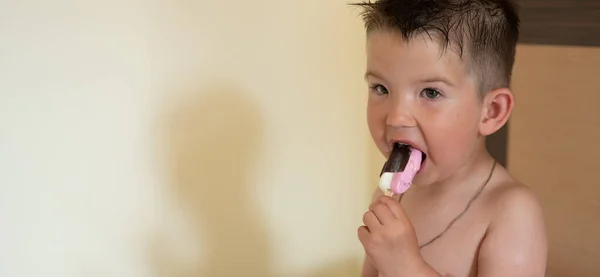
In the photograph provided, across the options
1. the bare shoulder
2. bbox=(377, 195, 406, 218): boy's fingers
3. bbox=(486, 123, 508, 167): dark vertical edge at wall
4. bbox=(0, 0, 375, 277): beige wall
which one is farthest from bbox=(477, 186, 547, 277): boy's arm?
bbox=(0, 0, 375, 277): beige wall

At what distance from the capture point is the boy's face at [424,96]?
0.68 meters

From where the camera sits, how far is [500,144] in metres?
1.06

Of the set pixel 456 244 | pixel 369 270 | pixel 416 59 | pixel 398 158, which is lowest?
pixel 369 270

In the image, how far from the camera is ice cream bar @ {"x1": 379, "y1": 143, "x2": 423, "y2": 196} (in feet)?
2.34

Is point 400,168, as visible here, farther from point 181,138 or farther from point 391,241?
point 181,138

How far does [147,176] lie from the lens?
3.20ft

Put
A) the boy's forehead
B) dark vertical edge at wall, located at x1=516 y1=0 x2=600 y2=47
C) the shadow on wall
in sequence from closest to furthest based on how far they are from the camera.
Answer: the boy's forehead
dark vertical edge at wall, located at x1=516 y1=0 x2=600 y2=47
the shadow on wall

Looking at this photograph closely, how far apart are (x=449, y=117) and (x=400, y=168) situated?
0.25 ft

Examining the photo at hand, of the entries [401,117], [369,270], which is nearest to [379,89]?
[401,117]

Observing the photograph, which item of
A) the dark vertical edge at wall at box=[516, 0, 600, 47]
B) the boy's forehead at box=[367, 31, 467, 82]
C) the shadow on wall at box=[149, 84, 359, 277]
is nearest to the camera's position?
the boy's forehead at box=[367, 31, 467, 82]

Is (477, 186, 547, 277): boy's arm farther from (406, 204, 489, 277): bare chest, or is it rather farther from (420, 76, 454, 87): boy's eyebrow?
(420, 76, 454, 87): boy's eyebrow

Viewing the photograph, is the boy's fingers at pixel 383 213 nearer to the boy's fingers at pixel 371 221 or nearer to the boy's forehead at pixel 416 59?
the boy's fingers at pixel 371 221

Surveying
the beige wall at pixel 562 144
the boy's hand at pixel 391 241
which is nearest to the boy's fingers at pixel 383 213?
the boy's hand at pixel 391 241

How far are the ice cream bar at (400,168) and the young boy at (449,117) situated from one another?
0.04 feet
